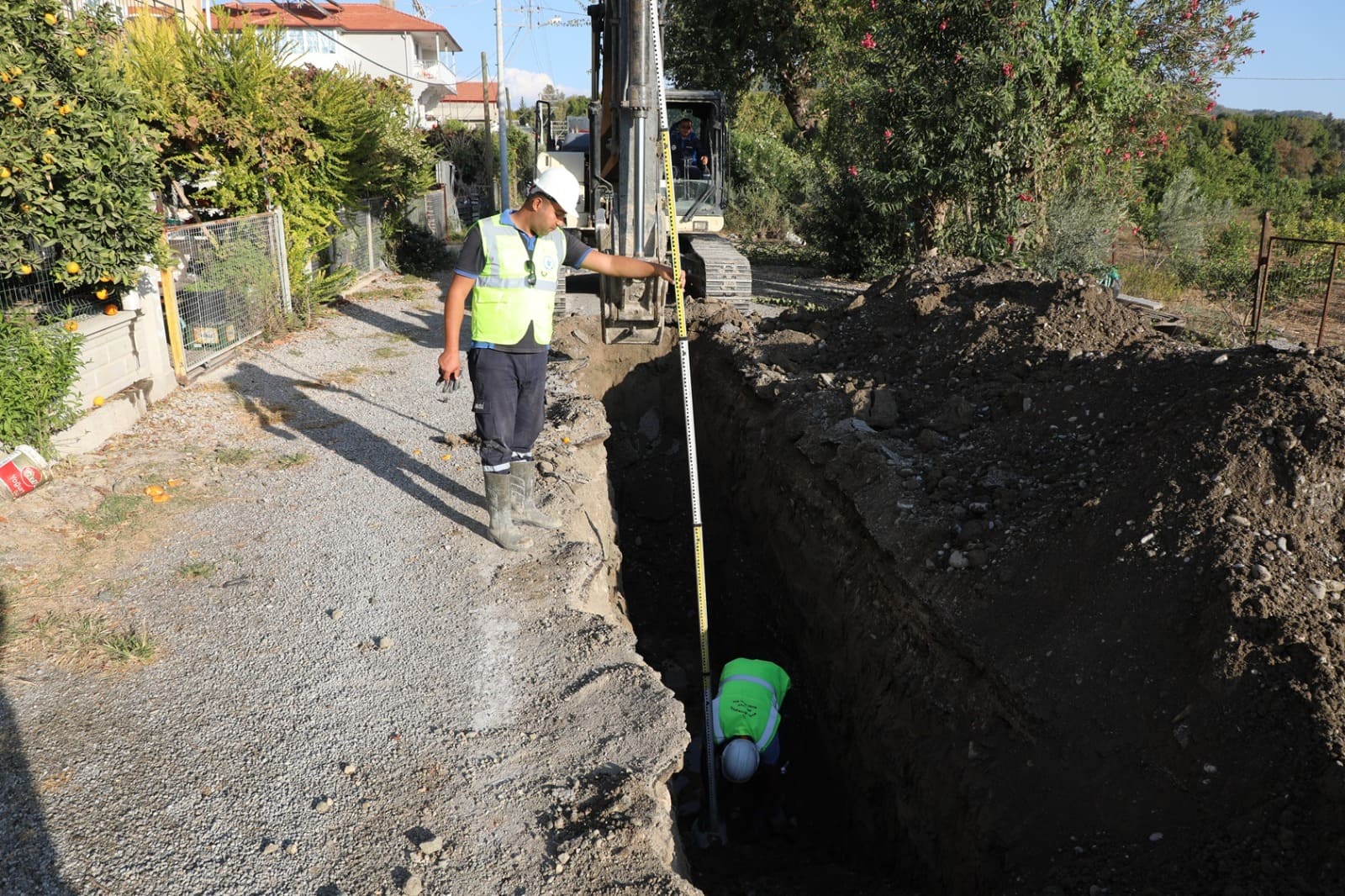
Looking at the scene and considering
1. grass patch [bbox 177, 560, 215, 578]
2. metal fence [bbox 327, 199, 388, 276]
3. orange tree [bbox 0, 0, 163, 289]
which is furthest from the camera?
metal fence [bbox 327, 199, 388, 276]

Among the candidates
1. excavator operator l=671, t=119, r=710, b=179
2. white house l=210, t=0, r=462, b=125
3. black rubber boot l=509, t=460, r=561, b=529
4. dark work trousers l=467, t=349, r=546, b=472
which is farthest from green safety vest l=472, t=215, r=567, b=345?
white house l=210, t=0, r=462, b=125

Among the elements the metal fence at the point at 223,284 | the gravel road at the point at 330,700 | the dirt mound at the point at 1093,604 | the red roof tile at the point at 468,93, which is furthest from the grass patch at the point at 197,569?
the red roof tile at the point at 468,93

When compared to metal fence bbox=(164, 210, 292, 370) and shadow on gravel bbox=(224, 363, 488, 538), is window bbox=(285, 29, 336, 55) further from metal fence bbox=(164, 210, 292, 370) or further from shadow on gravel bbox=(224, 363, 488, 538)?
shadow on gravel bbox=(224, 363, 488, 538)

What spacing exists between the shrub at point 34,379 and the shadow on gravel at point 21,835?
10.1 feet

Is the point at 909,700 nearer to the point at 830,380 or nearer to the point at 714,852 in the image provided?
the point at 714,852

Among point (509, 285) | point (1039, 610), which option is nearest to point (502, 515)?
point (509, 285)

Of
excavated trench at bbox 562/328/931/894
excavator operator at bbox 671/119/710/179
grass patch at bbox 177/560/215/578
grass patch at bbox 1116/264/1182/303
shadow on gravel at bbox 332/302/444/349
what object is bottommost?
excavated trench at bbox 562/328/931/894

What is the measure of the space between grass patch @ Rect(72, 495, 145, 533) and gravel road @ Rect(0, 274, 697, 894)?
0.24 feet

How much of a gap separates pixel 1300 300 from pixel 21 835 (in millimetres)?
16822

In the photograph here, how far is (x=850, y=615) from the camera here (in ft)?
18.9

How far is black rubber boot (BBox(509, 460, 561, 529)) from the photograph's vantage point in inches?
217

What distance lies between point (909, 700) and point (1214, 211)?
15.4m

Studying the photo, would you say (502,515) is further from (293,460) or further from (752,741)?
(293,460)

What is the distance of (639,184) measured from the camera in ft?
26.3
